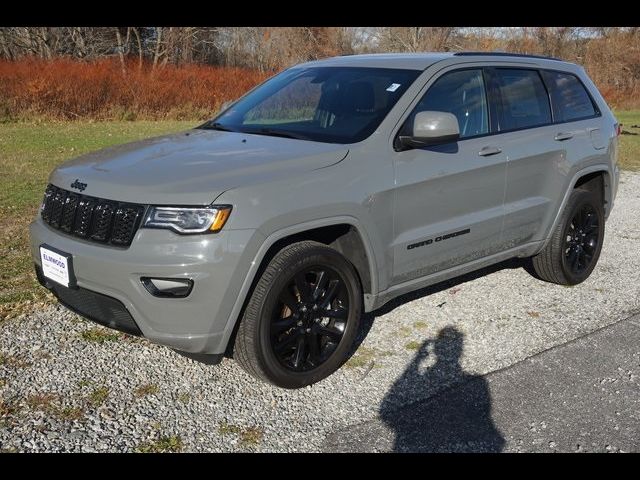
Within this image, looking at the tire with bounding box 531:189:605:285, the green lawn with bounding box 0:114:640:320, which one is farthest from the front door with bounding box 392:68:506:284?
the green lawn with bounding box 0:114:640:320

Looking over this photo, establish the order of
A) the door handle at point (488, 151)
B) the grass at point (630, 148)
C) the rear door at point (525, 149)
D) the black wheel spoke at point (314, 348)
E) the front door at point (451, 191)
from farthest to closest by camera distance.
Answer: the grass at point (630, 148)
the rear door at point (525, 149)
the door handle at point (488, 151)
the front door at point (451, 191)
the black wheel spoke at point (314, 348)

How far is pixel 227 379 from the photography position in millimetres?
3758

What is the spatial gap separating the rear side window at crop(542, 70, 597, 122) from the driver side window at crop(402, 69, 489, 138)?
0.95 metres

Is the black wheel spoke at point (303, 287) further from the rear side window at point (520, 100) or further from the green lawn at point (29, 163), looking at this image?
the green lawn at point (29, 163)

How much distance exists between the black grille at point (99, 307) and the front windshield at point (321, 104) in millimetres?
1514

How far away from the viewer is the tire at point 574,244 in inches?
208

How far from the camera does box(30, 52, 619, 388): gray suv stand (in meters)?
3.18

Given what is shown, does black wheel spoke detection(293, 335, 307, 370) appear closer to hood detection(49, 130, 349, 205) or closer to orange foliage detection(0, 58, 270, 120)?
hood detection(49, 130, 349, 205)

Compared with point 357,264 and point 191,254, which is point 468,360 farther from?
point 191,254

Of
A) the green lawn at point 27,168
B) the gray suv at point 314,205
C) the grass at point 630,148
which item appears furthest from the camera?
the grass at point 630,148

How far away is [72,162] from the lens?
3.89 meters

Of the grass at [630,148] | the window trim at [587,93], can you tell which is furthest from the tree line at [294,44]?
the window trim at [587,93]

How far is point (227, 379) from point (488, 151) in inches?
90.7
